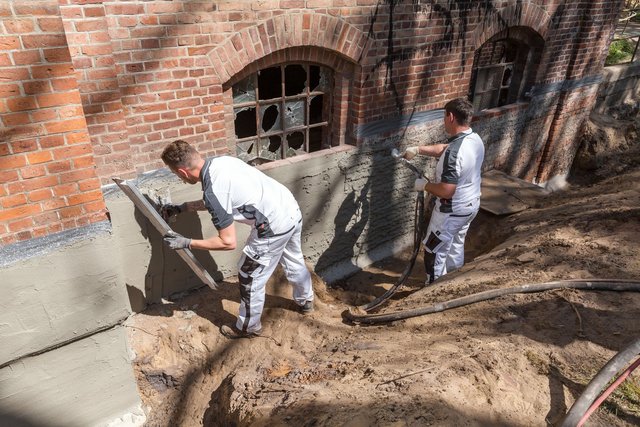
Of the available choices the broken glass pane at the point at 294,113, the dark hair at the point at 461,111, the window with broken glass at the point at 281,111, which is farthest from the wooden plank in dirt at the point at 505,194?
the broken glass pane at the point at 294,113

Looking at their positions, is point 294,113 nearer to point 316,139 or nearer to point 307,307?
point 316,139

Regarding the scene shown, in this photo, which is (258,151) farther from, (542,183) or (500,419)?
(542,183)

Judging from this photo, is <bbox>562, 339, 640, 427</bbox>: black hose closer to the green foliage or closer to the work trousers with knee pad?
the work trousers with knee pad

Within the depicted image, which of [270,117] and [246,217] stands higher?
[270,117]

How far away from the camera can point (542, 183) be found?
27.8 feet

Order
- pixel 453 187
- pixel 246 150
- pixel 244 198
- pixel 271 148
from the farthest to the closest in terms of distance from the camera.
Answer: pixel 271 148 < pixel 246 150 < pixel 453 187 < pixel 244 198

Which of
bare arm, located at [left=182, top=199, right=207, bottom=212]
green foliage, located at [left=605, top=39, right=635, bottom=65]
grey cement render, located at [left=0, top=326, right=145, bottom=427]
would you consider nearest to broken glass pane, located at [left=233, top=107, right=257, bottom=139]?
bare arm, located at [left=182, top=199, right=207, bottom=212]

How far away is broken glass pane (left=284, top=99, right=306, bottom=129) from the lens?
4520 mm

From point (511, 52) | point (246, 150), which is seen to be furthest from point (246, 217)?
point (511, 52)

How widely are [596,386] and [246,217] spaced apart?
8.23 ft

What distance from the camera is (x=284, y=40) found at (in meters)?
3.84

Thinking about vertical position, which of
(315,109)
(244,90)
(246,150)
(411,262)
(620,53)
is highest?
Answer: (244,90)

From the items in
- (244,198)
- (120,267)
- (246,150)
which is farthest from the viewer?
(246,150)

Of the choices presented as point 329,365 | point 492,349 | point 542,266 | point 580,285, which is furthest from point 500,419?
point 542,266
